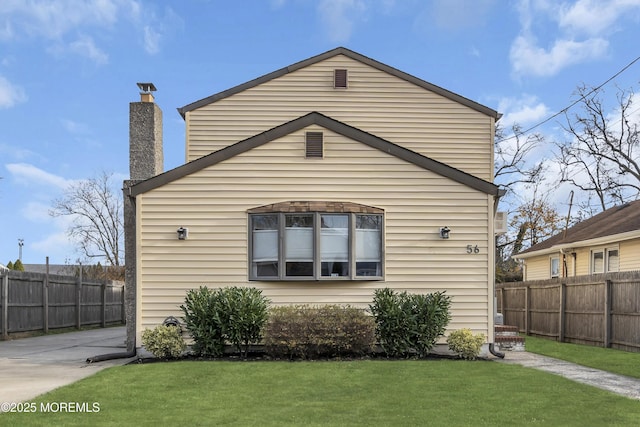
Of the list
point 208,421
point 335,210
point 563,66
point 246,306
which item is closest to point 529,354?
point 335,210

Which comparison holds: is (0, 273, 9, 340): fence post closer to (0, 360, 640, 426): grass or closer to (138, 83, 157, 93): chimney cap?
(138, 83, 157, 93): chimney cap

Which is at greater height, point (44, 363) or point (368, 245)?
point (368, 245)

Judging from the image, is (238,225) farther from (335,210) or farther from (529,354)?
(529,354)

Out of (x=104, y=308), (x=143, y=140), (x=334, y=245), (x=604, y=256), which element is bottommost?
(x=104, y=308)

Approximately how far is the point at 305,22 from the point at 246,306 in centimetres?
780

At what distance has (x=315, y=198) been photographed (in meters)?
12.7

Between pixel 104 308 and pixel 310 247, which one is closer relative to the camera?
pixel 310 247

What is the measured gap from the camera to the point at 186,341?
12.2m

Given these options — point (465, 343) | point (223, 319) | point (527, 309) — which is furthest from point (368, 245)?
point (527, 309)

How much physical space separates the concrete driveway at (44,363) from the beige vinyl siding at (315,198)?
171cm

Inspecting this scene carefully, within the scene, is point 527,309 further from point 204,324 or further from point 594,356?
point 204,324

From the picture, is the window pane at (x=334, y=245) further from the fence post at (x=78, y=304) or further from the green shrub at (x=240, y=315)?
the fence post at (x=78, y=304)

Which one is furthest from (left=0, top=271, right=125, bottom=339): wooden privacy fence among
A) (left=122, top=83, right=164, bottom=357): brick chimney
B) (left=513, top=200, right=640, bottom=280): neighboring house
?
Result: (left=513, top=200, right=640, bottom=280): neighboring house

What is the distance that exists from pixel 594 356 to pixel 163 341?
348 inches
